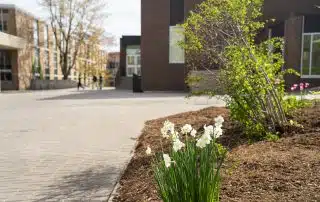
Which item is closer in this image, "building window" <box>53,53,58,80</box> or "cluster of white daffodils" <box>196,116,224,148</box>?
"cluster of white daffodils" <box>196,116,224,148</box>

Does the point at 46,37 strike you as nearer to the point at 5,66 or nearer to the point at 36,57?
the point at 36,57

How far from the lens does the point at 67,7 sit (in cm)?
4459

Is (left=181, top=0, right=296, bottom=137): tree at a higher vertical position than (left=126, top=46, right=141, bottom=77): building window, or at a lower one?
lower

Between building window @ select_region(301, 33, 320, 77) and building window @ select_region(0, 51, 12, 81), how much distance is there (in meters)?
36.5

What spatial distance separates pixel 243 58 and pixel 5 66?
42.3 m

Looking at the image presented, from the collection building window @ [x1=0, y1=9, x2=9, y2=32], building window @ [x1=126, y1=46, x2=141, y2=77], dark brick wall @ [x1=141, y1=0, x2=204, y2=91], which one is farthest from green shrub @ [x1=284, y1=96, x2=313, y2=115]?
building window @ [x1=0, y1=9, x2=9, y2=32]

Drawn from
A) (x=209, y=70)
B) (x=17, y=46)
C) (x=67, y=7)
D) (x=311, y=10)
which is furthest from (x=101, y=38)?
(x=209, y=70)

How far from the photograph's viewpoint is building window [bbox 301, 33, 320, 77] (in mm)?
20078

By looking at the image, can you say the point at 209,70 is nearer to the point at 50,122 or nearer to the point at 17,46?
the point at 50,122

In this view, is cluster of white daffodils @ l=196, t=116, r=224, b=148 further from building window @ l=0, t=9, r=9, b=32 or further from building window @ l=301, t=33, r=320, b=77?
building window @ l=0, t=9, r=9, b=32

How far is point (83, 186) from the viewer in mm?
4207

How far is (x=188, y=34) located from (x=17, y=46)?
39.3 m

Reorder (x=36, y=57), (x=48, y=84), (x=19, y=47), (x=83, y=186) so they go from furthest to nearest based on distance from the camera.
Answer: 1. (x=36, y=57)
2. (x=48, y=84)
3. (x=19, y=47)
4. (x=83, y=186)

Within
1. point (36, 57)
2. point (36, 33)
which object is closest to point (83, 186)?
point (36, 57)
